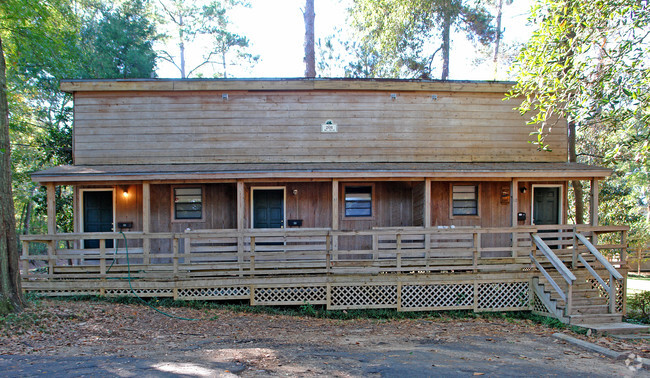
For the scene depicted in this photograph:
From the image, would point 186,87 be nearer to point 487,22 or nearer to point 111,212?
point 111,212

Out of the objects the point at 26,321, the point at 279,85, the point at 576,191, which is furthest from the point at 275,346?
the point at 576,191

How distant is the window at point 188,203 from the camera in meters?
11.9

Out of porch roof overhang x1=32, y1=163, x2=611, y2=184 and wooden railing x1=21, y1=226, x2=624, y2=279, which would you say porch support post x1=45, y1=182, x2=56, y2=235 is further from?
wooden railing x1=21, y1=226, x2=624, y2=279

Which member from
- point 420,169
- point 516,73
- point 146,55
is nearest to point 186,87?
point 420,169

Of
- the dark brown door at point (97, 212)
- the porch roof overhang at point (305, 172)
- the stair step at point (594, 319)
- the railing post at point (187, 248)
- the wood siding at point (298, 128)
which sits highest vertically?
the wood siding at point (298, 128)

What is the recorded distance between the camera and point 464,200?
40.5 ft

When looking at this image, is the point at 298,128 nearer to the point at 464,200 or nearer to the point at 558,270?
the point at 464,200

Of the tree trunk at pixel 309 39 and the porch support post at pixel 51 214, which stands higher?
the tree trunk at pixel 309 39

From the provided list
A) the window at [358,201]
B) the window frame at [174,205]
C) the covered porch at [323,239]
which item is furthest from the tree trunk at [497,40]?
the window frame at [174,205]

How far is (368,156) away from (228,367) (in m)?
7.98

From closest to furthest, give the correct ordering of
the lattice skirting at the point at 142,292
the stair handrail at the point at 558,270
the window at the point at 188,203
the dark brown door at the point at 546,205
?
the stair handrail at the point at 558,270 < the lattice skirting at the point at 142,292 < the window at the point at 188,203 < the dark brown door at the point at 546,205

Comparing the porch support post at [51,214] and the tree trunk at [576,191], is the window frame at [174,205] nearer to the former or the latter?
the porch support post at [51,214]

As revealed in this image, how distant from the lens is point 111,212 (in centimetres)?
1178

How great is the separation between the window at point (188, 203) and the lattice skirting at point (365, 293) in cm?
292
